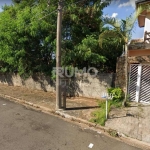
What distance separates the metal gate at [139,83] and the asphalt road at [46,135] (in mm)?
3367

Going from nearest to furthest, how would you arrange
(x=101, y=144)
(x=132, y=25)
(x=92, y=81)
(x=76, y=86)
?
(x=101, y=144) < (x=132, y=25) < (x=92, y=81) < (x=76, y=86)

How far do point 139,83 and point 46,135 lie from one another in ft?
15.7

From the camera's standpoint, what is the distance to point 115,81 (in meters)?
8.09

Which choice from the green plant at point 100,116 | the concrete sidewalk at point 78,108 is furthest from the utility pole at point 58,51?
the green plant at point 100,116

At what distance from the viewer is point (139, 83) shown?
7.55m

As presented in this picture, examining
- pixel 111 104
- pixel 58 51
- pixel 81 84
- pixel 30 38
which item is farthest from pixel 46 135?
pixel 30 38

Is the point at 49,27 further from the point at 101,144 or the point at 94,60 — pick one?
the point at 101,144

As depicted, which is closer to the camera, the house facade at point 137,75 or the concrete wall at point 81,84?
the house facade at point 137,75

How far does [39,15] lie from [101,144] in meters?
7.27

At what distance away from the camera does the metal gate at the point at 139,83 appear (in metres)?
7.43

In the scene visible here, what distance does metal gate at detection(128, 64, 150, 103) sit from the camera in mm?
7426

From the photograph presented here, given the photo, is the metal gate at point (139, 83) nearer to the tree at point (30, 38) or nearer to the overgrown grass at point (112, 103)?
the overgrown grass at point (112, 103)

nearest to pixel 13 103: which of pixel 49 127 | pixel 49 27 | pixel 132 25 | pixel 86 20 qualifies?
pixel 49 127

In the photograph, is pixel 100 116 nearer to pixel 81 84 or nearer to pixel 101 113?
pixel 101 113
